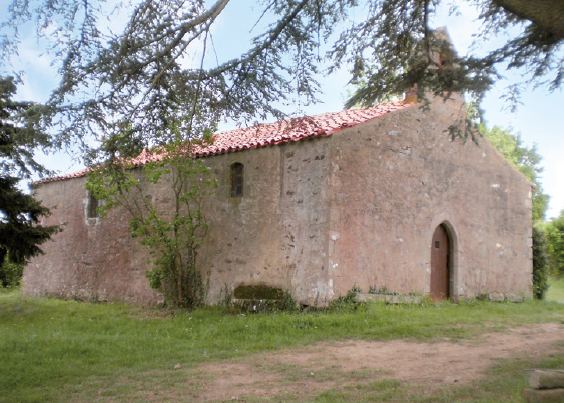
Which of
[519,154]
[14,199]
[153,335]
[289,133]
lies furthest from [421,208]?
[519,154]

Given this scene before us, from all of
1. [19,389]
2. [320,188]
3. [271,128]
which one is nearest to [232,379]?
[19,389]

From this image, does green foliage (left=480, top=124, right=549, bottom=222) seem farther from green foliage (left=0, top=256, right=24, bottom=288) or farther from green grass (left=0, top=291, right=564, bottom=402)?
Result: green foliage (left=0, top=256, right=24, bottom=288)

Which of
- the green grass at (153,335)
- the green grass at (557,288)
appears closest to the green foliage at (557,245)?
the green grass at (557,288)

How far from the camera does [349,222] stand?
32.9 ft

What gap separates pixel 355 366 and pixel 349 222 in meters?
4.27

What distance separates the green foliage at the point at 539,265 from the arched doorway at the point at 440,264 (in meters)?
4.61

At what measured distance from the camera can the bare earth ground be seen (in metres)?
5.31

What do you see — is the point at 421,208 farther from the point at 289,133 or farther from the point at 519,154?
the point at 519,154

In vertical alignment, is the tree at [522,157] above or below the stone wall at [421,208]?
above

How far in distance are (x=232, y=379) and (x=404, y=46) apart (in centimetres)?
577

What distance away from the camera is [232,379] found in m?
5.65

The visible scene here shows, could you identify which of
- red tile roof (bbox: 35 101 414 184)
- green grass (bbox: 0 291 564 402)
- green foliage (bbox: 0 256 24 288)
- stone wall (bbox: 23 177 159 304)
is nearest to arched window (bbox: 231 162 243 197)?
red tile roof (bbox: 35 101 414 184)

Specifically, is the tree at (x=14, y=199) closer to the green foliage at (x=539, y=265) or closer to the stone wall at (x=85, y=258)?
the stone wall at (x=85, y=258)

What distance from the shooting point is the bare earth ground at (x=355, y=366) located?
209 inches
